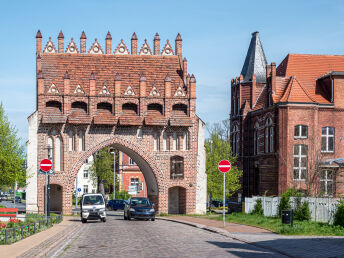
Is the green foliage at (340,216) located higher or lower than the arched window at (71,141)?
lower

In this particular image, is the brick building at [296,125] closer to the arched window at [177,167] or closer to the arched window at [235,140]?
the arched window at [235,140]

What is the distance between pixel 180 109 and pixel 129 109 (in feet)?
14.8

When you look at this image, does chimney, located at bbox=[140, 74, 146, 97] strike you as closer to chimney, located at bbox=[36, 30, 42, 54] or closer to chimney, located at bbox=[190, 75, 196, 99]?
chimney, located at bbox=[190, 75, 196, 99]

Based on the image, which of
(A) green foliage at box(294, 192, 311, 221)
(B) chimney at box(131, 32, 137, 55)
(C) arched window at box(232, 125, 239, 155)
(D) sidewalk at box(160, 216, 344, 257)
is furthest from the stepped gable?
(D) sidewalk at box(160, 216, 344, 257)

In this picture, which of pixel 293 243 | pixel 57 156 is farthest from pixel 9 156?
pixel 293 243

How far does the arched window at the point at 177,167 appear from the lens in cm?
5122

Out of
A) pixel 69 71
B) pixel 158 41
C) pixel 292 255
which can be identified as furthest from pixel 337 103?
pixel 292 255

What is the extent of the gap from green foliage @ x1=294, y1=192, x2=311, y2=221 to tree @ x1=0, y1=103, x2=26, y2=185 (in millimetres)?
22947

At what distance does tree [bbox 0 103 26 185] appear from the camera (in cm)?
4516

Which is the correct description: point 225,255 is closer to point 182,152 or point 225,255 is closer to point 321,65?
point 182,152

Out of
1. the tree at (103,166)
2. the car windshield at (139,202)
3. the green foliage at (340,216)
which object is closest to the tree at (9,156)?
the car windshield at (139,202)

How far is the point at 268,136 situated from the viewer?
169 ft

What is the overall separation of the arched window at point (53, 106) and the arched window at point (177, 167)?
1067 cm

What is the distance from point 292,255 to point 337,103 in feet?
118
